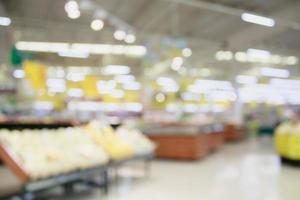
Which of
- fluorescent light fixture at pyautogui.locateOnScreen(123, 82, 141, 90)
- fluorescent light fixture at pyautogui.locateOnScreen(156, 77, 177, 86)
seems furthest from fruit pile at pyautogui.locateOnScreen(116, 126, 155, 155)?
fluorescent light fixture at pyautogui.locateOnScreen(123, 82, 141, 90)

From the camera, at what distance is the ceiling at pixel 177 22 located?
1085 centimetres

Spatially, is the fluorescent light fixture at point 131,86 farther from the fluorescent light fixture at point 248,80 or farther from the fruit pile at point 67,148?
the fruit pile at point 67,148

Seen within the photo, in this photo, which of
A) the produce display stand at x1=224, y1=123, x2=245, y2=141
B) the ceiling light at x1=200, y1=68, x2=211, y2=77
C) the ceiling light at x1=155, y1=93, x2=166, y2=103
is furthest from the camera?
the ceiling light at x1=200, y1=68, x2=211, y2=77

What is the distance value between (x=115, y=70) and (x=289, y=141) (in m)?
13.8

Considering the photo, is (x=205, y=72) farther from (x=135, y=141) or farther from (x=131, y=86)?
(x=135, y=141)

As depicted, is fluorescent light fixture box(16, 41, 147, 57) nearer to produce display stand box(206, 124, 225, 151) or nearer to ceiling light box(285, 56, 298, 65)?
produce display stand box(206, 124, 225, 151)

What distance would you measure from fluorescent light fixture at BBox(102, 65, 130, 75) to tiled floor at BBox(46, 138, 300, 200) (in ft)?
35.5

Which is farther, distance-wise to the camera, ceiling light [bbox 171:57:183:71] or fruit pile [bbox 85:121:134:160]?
ceiling light [bbox 171:57:183:71]

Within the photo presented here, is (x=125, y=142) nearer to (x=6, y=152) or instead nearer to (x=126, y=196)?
(x=126, y=196)

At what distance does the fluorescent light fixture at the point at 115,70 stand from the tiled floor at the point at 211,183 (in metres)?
10.8

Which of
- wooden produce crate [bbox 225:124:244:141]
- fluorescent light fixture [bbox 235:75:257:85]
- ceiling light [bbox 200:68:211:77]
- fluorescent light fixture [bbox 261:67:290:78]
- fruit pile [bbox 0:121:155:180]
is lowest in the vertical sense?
wooden produce crate [bbox 225:124:244:141]

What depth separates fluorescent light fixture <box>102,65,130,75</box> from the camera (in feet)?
64.0

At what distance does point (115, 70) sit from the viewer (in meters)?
20.9

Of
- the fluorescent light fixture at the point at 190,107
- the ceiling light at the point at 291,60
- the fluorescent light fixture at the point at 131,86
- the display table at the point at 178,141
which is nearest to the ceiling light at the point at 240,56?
the ceiling light at the point at 291,60
